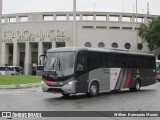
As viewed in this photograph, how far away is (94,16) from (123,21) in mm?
6070

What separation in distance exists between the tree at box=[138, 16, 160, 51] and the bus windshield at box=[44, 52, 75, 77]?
49941 millimetres

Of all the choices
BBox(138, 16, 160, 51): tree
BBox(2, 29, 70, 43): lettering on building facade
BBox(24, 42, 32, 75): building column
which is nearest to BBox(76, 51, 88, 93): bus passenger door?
BBox(138, 16, 160, 51): tree

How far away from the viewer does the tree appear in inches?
2662

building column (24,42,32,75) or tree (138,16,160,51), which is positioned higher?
tree (138,16,160,51)

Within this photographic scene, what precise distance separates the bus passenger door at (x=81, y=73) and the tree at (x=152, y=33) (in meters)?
49.2

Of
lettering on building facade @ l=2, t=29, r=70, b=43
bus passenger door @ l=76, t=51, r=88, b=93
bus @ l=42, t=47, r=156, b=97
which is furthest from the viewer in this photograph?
lettering on building facade @ l=2, t=29, r=70, b=43

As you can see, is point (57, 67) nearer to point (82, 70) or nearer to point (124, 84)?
point (82, 70)

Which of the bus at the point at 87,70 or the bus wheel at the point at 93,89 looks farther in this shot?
the bus wheel at the point at 93,89

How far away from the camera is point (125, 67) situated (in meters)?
Answer: 24.5

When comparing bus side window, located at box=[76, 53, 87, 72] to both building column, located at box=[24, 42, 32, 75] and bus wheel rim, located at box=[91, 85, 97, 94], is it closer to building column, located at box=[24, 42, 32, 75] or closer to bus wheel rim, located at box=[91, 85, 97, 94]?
bus wheel rim, located at box=[91, 85, 97, 94]

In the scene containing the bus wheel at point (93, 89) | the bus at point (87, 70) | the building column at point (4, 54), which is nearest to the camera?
the bus at point (87, 70)

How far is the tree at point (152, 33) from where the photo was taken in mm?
67625

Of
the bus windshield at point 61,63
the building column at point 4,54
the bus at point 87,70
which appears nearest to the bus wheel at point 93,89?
the bus at point 87,70

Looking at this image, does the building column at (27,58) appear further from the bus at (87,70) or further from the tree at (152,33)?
the bus at (87,70)
